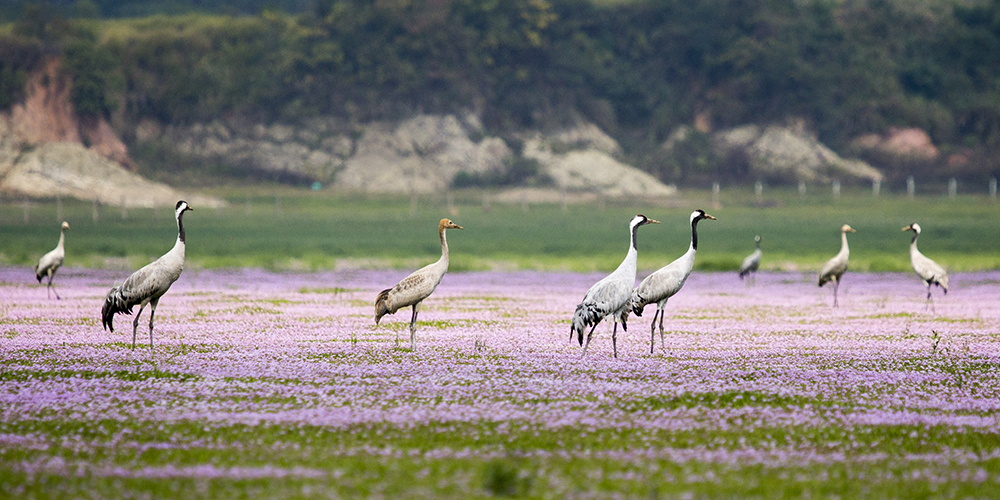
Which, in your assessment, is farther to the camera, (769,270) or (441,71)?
(441,71)

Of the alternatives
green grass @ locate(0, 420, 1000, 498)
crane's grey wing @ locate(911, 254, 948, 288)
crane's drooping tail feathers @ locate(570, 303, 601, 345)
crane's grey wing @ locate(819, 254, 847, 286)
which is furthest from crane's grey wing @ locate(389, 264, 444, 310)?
crane's grey wing @ locate(911, 254, 948, 288)

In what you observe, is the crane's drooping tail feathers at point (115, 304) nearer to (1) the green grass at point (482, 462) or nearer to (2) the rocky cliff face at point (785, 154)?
(1) the green grass at point (482, 462)

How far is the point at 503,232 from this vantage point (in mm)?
86875

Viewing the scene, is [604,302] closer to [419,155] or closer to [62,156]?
[62,156]

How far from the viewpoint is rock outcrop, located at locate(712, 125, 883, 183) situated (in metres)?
138

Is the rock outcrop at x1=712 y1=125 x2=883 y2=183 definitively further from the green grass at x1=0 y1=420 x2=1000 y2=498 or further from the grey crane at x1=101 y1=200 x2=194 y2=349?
the green grass at x1=0 y1=420 x2=1000 y2=498

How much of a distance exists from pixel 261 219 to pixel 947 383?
81.9 meters

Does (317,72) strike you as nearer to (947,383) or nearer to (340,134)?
(340,134)

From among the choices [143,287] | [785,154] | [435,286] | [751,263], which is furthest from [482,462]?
[785,154]

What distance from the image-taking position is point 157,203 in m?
105

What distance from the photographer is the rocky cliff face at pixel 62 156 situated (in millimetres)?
105938

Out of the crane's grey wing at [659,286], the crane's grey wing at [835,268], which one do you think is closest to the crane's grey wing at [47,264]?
the crane's grey wing at [659,286]

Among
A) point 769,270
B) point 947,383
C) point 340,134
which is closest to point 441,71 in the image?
point 340,134

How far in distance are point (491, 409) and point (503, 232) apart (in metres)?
70.4
